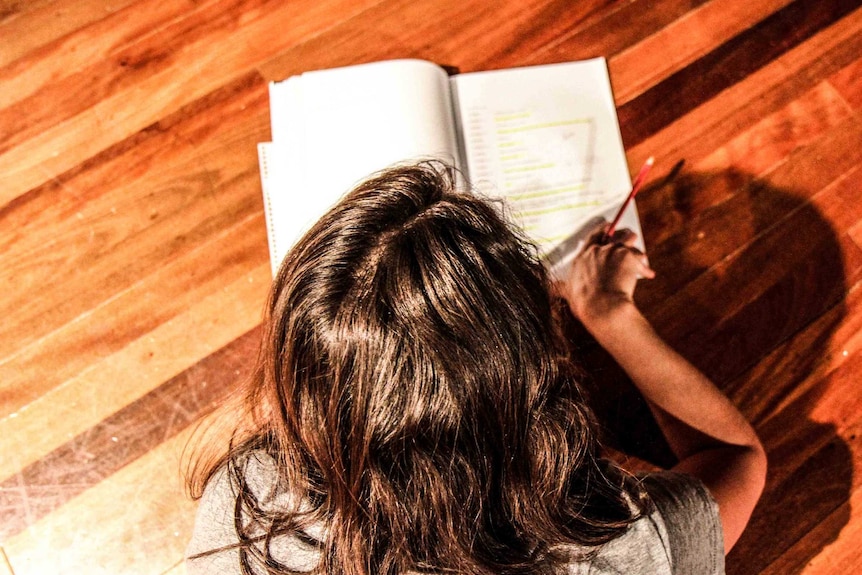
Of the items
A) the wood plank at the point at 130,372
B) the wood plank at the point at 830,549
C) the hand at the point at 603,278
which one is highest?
the hand at the point at 603,278

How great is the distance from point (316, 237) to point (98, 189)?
1.30 ft

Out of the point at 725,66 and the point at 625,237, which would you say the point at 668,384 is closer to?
the point at 625,237

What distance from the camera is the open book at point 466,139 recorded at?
588 millimetres

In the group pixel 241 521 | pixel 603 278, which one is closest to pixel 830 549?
pixel 603 278

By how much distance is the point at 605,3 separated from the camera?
28.7 inches

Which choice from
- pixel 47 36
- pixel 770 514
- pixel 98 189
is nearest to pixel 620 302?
pixel 770 514

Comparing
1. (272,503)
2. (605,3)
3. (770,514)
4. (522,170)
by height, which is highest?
(605,3)

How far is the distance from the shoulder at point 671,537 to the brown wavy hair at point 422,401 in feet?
0.05

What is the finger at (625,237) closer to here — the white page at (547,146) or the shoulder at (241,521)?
the white page at (547,146)

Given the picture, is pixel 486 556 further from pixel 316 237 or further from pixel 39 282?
pixel 39 282

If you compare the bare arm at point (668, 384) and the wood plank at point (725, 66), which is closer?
the bare arm at point (668, 384)

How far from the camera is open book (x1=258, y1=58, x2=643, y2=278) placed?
23.2 inches

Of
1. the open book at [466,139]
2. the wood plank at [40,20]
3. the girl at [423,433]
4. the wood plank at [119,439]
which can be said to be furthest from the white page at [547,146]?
the wood plank at [40,20]

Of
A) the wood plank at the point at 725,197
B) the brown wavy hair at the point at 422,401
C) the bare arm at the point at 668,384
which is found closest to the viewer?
the brown wavy hair at the point at 422,401
